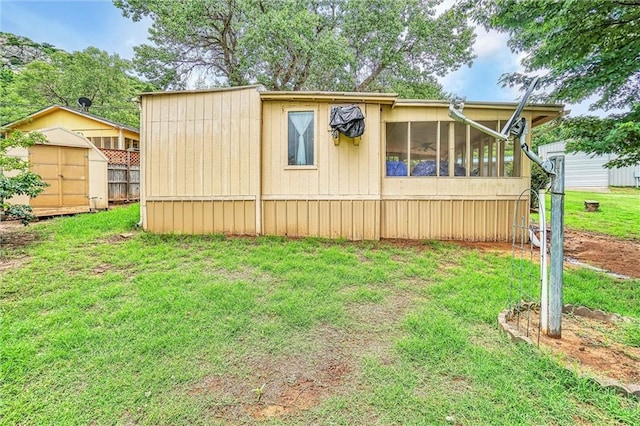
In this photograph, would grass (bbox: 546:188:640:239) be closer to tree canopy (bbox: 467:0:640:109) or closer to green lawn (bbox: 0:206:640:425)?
tree canopy (bbox: 467:0:640:109)

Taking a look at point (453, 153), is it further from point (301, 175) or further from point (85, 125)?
point (85, 125)

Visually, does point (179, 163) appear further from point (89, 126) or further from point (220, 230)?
point (89, 126)

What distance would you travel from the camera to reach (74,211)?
785cm

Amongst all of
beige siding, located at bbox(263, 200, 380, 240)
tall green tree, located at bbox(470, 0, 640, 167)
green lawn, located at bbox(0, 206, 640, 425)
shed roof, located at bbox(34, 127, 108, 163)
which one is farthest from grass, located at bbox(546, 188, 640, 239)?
shed roof, located at bbox(34, 127, 108, 163)

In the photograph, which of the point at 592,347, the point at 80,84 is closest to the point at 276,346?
the point at 592,347

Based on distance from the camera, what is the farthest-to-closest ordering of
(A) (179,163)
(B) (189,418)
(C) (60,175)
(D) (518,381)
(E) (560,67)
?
(C) (60,175) → (A) (179,163) → (E) (560,67) → (D) (518,381) → (B) (189,418)

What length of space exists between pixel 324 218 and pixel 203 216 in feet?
7.97

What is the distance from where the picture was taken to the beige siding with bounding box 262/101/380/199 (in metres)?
5.71

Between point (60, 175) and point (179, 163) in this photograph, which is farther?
point (60, 175)

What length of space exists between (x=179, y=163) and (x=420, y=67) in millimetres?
12149

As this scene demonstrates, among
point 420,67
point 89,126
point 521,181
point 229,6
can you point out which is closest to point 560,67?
point 521,181

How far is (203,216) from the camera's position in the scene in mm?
5855

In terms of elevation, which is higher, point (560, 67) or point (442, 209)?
point (560, 67)

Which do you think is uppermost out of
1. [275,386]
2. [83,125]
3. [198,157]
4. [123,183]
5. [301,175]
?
[83,125]
